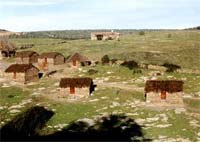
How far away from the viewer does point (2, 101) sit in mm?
57500

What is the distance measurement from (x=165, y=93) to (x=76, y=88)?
1233 centimetres

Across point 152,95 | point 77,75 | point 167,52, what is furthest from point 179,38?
point 152,95

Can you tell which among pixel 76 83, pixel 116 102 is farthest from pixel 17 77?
pixel 116 102

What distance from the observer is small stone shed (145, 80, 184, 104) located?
54219mm

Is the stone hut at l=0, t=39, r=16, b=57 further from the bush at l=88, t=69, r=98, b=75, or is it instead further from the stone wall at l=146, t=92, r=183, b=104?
the stone wall at l=146, t=92, r=183, b=104

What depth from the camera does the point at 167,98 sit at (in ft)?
178

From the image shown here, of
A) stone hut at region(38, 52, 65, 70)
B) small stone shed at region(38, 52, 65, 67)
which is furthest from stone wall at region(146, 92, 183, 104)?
small stone shed at region(38, 52, 65, 67)

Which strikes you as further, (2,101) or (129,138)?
(2,101)

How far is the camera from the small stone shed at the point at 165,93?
178 ft

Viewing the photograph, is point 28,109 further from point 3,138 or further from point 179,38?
point 179,38

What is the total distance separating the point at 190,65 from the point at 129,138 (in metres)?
65.1

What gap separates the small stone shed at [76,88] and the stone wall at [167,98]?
8.85 m

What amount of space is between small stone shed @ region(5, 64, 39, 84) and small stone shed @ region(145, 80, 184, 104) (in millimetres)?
23213

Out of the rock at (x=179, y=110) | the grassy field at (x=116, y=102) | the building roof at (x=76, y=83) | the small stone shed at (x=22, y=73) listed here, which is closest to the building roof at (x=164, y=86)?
the grassy field at (x=116, y=102)
